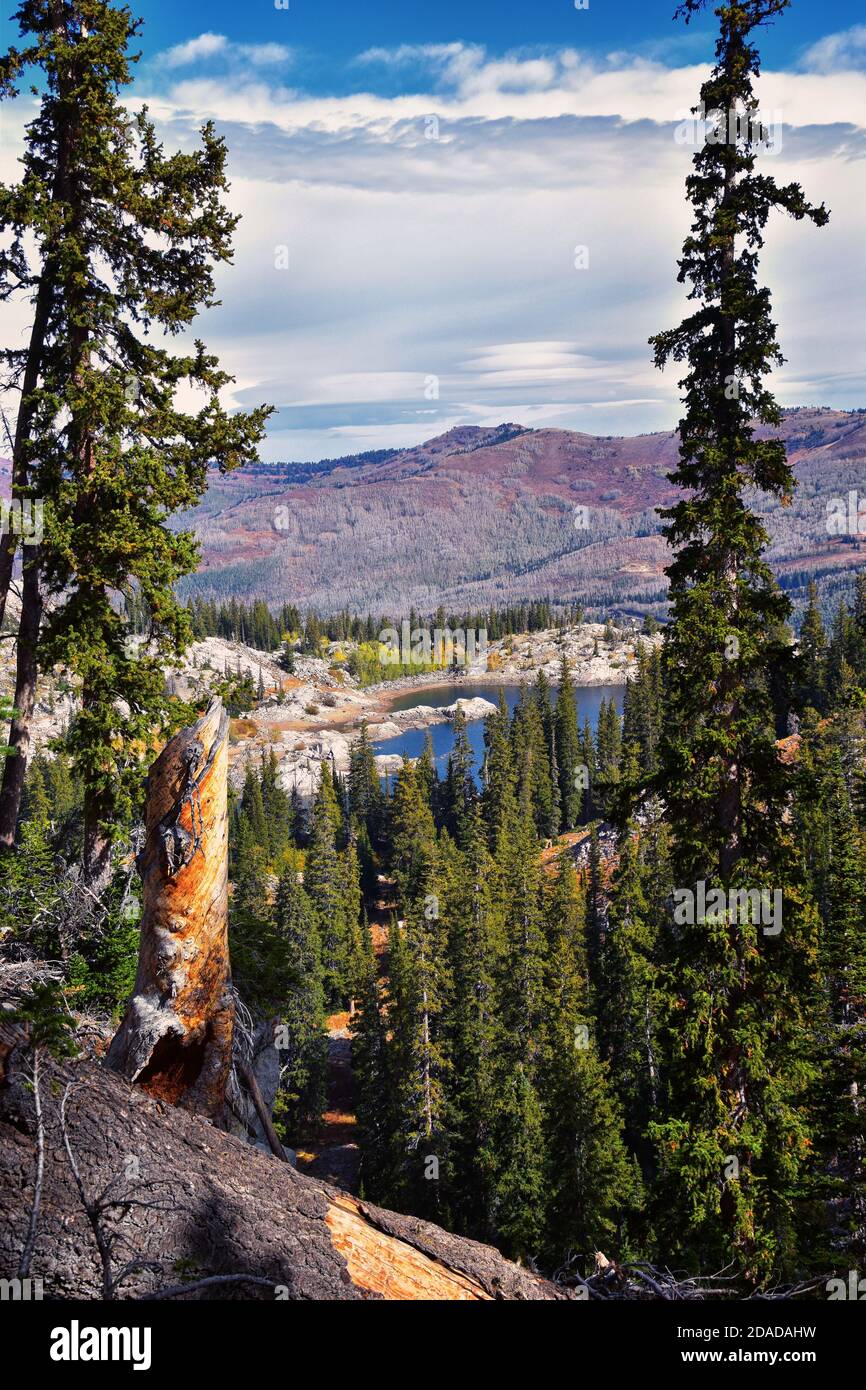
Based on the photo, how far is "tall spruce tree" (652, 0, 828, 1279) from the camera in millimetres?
12719

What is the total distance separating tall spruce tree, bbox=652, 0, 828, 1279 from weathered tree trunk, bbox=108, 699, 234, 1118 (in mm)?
7552

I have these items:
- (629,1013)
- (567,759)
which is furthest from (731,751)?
(567,759)

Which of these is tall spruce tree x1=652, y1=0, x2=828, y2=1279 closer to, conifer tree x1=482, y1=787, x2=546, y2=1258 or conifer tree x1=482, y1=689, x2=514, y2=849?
conifer tree x1=482, y1=787, x2=546, y2=1258

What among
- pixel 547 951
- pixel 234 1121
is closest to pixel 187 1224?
pixel 234 1121

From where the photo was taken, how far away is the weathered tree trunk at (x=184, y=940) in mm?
8102

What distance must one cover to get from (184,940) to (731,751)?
8.68 metres

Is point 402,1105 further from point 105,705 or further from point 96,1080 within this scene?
point 96,1080

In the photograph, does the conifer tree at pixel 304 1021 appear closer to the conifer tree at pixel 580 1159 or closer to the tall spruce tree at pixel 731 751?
the conifer tree at pixel 580 1159

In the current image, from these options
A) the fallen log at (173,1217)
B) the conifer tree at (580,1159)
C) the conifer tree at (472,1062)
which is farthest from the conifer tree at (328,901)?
the fallen log at (173,1217)

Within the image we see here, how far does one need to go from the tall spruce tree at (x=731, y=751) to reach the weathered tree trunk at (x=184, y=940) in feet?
24.8

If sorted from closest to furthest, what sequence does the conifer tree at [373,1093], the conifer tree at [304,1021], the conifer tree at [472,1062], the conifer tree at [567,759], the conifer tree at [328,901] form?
the conifer tree at [472,1062], the conifer tree at [373,1093], the conifer tree at [304,1021], the conifer tree at [328,901], the conifer tree at [567,759]

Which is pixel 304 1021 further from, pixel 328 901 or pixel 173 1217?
pixel 173 1217

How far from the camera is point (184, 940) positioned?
828 centimetres
